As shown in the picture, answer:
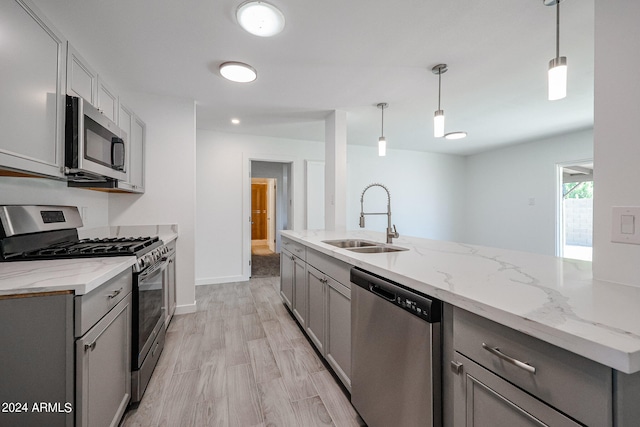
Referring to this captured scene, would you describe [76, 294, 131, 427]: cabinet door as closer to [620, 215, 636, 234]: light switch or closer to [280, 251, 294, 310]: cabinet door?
[280, 251, 294, 310]: cabinet door

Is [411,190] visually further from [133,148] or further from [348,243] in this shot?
[133,148]

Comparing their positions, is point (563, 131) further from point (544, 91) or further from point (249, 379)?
point (249, 379)

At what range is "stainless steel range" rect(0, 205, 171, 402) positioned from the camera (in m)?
1.41

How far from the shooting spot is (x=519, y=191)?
17.2ft

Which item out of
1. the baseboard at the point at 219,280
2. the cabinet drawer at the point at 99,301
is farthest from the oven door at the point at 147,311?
the baseboard at the point at 219,280

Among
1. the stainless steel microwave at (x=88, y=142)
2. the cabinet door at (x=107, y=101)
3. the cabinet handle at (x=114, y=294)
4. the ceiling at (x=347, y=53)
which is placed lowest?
the cabinet handle at (x=114, y=294)

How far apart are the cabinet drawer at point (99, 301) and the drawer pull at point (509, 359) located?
140cm

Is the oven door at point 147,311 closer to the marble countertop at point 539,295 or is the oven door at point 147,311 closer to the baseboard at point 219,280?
the marble countertop at point 539,295

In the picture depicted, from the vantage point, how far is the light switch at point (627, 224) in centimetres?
90

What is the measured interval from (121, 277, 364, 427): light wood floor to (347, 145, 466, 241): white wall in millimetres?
3202

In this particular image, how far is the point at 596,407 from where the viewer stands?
21.9 inches

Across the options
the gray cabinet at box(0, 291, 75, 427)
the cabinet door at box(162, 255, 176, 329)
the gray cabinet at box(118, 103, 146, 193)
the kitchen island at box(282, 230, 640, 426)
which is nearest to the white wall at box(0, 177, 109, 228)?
the gray cabinet at box(118, 103, 146, 193)

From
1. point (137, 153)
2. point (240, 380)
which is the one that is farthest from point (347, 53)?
point (240, 380)

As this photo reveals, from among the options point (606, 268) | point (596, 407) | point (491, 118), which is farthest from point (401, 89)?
point (596, 407)
